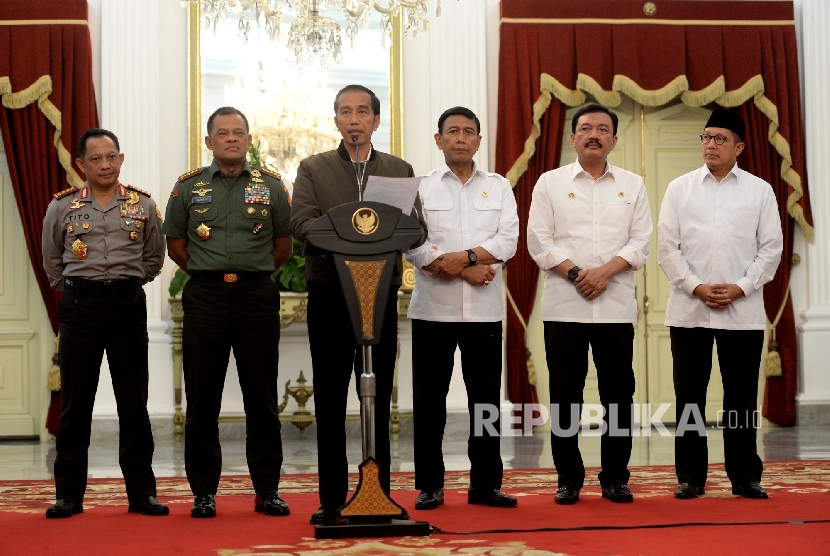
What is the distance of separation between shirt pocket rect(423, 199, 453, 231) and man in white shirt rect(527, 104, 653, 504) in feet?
1.20

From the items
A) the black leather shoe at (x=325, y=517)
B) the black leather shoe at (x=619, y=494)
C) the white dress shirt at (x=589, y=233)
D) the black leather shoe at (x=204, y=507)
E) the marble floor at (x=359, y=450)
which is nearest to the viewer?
the black leather shoe at (x=325, y=517)

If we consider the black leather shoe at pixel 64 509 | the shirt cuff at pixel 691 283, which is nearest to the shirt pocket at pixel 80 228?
the black leather shoe at pixel 64 509

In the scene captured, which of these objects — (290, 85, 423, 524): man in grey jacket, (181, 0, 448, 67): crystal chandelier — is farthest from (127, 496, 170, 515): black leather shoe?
(181, 0, 448, 67): crystal chandelier

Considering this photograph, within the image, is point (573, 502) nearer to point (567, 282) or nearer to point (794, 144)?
point (567, 282)

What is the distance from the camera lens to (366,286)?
3279mm

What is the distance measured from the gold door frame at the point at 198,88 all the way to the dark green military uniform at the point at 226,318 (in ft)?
10.6

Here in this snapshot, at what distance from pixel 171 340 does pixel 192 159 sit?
120 cm

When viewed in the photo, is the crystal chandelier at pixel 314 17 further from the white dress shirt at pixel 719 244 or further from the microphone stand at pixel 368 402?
the microphone stand at pixel 368 402

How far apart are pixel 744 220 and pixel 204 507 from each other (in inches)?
92.2

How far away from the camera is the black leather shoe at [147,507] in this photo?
381 cm

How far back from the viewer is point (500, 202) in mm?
4062

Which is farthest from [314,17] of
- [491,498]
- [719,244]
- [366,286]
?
[491,498]

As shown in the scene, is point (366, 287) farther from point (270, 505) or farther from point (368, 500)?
point (270, 505)

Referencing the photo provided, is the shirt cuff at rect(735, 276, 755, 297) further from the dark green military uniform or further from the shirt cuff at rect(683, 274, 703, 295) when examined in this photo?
the dark green military uniform
